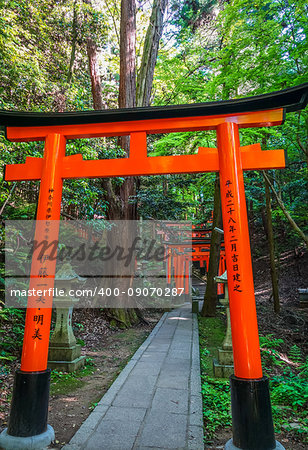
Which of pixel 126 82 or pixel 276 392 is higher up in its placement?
pixel 126 82

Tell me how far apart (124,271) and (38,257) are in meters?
5.64

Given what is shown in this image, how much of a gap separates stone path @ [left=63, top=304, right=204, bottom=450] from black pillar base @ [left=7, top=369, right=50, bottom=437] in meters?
0.38

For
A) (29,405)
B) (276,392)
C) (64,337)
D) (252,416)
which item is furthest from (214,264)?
(29,405)

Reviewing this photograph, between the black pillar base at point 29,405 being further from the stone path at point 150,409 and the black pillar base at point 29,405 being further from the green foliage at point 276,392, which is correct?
the green foliage at point 276,392

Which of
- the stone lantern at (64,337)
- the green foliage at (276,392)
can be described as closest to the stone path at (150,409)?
the green foliage at (276,392)

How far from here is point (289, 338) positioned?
296 inches

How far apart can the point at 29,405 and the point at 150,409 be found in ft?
4.85

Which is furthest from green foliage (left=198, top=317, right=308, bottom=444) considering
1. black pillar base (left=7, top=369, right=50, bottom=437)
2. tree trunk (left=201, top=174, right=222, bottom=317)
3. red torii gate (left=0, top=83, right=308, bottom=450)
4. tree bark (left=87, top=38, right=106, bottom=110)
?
tree bark (left=87, top=38, right=106, bottom=110)

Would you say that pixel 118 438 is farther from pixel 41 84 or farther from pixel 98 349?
pixel 41 84

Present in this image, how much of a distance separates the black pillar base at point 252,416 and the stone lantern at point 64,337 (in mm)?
3421

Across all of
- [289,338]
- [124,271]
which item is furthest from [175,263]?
[289,338]

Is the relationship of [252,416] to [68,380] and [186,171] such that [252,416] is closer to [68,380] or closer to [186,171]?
[186,171]

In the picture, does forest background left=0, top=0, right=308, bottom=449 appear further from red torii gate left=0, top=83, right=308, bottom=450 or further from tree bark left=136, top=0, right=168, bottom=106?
red torii gate left=0, top=83, right=308, bottom=450

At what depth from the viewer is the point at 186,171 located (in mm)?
3250
